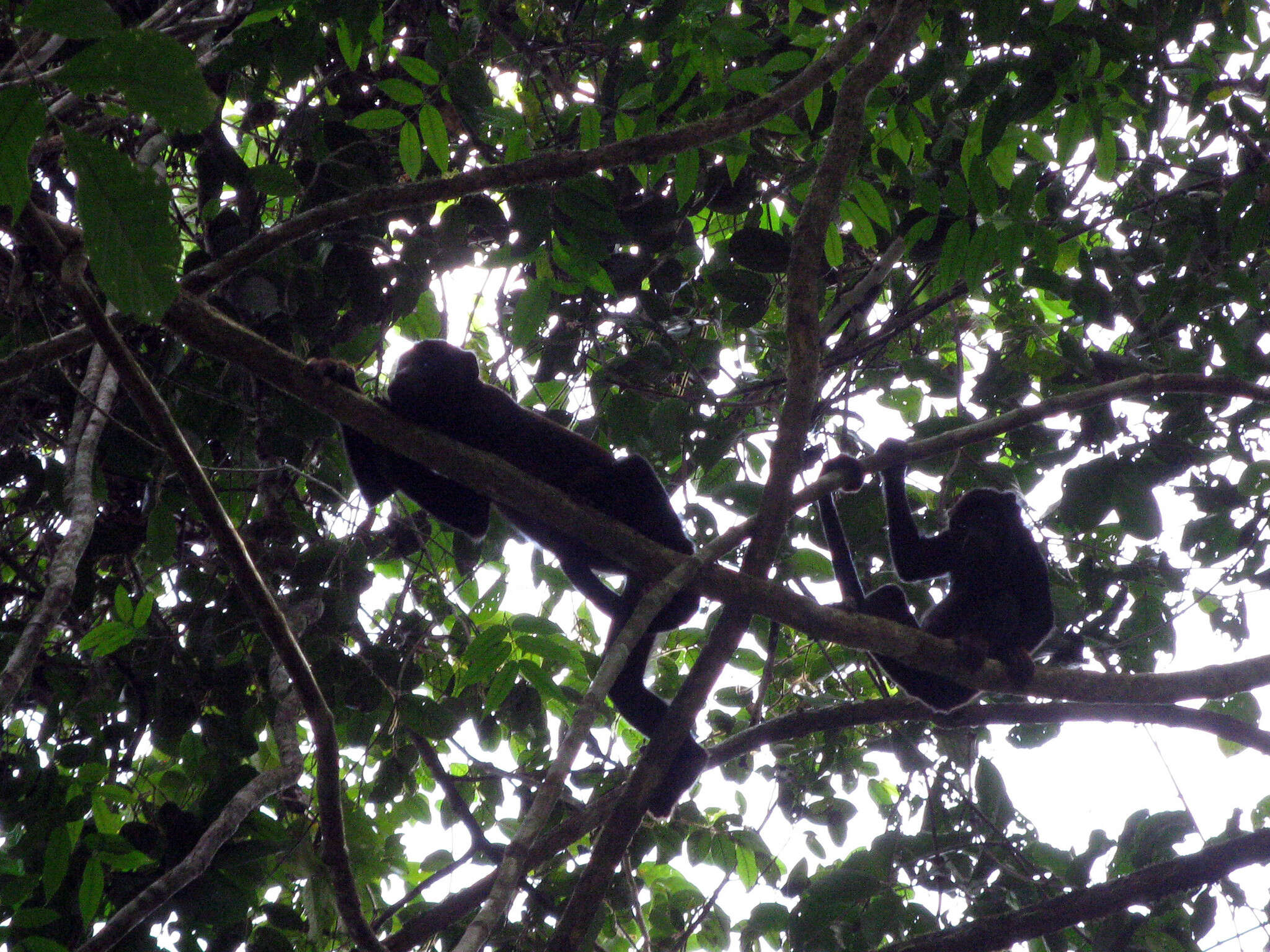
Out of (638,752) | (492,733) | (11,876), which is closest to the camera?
(11,876)

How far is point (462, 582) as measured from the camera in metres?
5.98

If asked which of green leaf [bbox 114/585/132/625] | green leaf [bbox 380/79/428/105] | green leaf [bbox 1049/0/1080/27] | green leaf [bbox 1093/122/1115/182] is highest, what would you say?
green leaf [bbox 380/79/428/105]

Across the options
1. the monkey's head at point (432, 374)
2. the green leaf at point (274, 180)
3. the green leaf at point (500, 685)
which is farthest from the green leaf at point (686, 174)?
the green leaf at point (500, 685)

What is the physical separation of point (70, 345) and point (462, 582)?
292 cm

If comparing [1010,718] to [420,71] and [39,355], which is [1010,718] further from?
[39,355]

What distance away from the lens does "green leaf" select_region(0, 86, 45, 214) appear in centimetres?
191

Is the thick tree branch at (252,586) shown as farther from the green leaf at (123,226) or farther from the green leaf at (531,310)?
the green leaf at (531,310)

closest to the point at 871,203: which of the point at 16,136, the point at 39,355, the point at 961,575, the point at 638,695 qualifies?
the point at 961,575

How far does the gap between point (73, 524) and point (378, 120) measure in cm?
215

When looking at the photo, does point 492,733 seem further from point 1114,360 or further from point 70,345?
point 1114,360

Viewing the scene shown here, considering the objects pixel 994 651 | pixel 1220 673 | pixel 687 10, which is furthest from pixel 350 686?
pixel 1220 673

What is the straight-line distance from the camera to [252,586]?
3.46 m

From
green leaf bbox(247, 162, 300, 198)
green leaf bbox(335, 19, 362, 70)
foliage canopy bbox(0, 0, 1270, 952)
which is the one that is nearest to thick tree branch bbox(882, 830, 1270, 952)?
foliage canopy bbox(0, 0, 1270, 952)

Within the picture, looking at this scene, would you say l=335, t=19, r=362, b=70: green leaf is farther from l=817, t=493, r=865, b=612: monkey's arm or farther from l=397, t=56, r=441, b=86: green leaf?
l=817, t=493, r=865, b=612: monkey's arm
